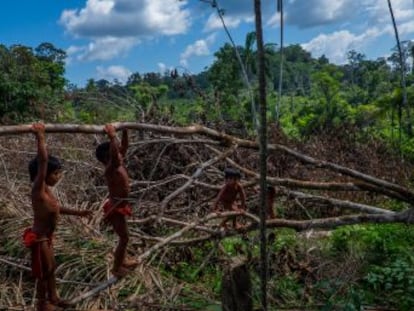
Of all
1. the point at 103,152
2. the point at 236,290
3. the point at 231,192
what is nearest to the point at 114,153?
the point at 103,152

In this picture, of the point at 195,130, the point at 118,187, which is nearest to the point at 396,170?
the point at 195,130

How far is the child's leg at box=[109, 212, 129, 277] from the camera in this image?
130 inches

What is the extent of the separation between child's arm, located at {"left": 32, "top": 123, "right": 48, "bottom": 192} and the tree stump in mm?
1415

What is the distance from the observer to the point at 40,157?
2.73 m

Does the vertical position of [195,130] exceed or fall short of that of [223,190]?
it exceeds it

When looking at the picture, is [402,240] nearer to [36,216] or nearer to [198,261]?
[198,261]

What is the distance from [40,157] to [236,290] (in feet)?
5.37

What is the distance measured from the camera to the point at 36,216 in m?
3.00

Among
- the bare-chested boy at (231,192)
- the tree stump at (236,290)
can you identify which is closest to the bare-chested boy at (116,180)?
the tree stump at (236,290)

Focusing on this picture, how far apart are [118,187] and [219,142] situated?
147cm

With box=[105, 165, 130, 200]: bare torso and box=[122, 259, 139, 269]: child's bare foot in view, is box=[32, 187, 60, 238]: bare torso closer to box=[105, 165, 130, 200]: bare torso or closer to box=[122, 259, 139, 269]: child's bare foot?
box=[105, 165, 130, 200]: bare torso

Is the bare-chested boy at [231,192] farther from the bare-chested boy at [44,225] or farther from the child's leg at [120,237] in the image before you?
the bare-chested boy at [44,225]

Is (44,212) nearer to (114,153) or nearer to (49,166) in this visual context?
(49,166)

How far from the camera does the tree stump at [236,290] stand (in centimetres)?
371
